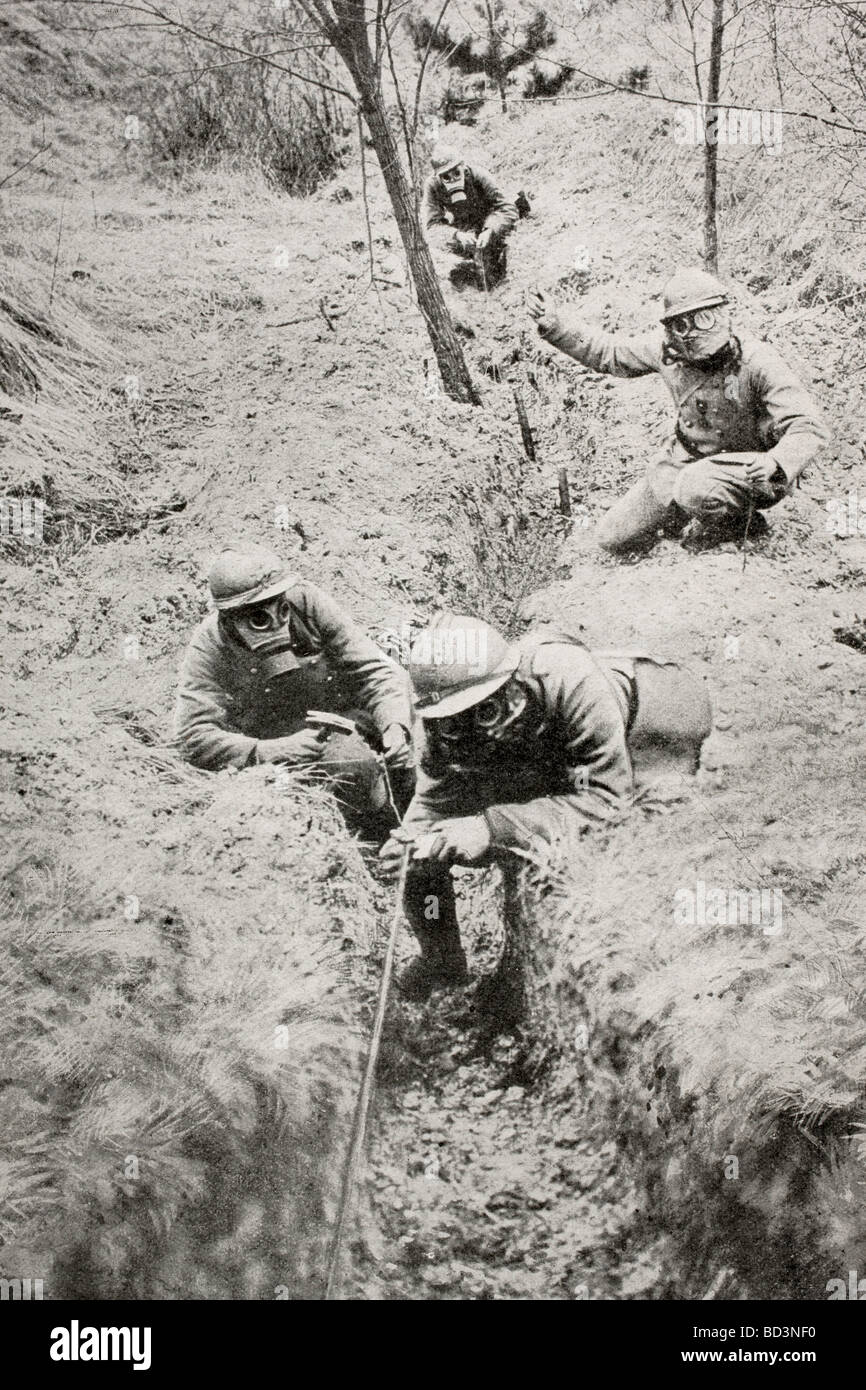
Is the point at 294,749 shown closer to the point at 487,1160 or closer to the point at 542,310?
the point at 487,1160

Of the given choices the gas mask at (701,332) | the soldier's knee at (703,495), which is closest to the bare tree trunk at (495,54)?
the gas mask at (701,332)

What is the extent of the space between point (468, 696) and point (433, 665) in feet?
0.49

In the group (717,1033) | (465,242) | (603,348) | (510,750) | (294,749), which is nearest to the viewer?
(717,1033)

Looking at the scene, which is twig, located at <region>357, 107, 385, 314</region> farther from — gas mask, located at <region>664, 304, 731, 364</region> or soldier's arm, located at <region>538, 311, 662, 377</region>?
gas mask, located at <region>664, 304, 731, 364</region>

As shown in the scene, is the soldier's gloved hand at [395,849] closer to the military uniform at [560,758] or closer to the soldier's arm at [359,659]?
the military uniform at [560,758]

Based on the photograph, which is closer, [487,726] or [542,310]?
[487,726]

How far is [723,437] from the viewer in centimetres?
416

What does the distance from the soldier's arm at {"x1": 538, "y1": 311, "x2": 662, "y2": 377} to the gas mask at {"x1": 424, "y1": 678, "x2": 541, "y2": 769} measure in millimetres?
1309

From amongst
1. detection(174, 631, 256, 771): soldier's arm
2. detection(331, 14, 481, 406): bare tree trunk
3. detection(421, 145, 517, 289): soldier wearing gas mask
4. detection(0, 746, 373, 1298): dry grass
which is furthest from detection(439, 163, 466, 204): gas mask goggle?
detection(0, 746, 373, 1298): dry grass

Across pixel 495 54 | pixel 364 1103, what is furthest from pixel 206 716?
pixel 495 54

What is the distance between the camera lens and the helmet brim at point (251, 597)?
13.1 ft

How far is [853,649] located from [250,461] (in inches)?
87.0

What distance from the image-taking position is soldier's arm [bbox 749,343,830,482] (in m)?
4.12

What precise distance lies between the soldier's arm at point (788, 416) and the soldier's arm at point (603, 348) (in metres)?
0.36
